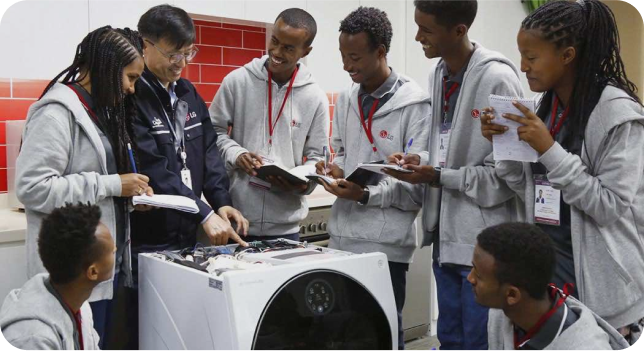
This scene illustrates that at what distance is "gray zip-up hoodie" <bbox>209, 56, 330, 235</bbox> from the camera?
8.49 feet


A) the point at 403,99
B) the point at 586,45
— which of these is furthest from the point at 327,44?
the point at 586,45

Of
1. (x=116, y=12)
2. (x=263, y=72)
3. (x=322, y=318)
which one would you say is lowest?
(x=322, y=318)

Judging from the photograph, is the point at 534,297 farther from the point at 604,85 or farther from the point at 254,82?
the point at 254,82

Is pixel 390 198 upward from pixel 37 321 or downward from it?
upward

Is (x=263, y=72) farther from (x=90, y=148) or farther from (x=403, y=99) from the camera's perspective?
(x=90, y=148)

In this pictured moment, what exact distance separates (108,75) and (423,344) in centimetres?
238

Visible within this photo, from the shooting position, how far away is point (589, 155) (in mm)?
1845

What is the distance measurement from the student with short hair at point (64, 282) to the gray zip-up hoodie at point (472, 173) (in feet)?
3.45

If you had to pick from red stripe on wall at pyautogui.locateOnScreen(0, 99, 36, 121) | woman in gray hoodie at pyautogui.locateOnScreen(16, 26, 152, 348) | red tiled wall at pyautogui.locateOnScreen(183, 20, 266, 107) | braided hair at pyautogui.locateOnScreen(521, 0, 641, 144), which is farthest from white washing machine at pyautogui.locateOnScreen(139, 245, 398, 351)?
red tiled wall at pyautogui.locateOnScreen(183, 20, 266, 107)

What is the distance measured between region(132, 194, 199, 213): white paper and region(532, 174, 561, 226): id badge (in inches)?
39.9

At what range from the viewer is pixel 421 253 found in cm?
371

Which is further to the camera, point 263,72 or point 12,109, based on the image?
point 12,109

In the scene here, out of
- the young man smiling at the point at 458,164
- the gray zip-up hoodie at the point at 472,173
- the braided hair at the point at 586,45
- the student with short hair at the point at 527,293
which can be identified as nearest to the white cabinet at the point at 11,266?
the young man smiling at the point at 458,164

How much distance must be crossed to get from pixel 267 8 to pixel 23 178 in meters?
1.89
